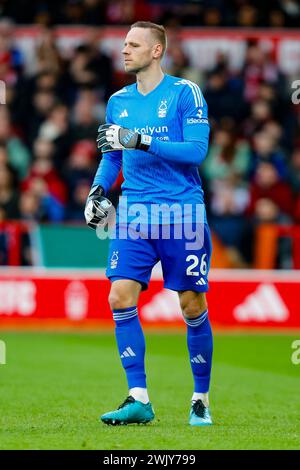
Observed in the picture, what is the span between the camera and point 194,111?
784cm

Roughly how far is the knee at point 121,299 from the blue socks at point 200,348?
1.43 feet

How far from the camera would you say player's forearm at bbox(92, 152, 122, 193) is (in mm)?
8133

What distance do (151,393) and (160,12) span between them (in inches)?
444

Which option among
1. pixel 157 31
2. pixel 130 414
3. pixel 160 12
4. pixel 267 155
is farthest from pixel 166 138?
pixel 160 12

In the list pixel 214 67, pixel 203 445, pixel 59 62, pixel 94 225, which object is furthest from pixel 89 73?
pixel 203 445

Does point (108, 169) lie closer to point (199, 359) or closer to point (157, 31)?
point (157, 31)

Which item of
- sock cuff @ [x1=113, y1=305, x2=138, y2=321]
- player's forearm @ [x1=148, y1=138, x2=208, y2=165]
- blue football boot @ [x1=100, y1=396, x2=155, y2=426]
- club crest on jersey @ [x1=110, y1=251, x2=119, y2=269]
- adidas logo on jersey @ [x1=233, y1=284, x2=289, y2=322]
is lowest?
adidas logo on jersey @ [x1=233, y1=284, x2=289, y2=322]

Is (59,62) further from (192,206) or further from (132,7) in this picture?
(192,206)

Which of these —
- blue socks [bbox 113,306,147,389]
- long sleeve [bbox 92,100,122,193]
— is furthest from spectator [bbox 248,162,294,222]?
blue socks [bbox 113,306,147,389]

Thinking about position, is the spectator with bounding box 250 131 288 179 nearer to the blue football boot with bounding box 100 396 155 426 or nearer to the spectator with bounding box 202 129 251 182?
the spectator with bounding box 202 129 251 182

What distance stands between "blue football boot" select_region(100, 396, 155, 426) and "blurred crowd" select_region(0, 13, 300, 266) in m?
8.82

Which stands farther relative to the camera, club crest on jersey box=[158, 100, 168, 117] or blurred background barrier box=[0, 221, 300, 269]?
blurred background barrier box=[0, 221, 300, 269]

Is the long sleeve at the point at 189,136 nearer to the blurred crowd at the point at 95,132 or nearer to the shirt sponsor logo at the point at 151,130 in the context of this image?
the shirt sponsor logo at the point at 151,130

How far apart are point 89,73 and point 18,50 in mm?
1305
